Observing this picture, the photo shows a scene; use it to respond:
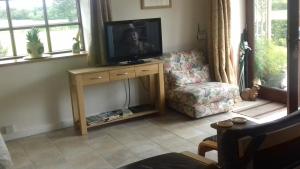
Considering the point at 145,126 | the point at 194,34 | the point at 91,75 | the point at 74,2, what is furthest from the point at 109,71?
the point at 194,34

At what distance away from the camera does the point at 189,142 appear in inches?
141

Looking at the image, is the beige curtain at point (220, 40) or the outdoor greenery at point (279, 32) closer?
the outdoor greenery at point (279, 32)

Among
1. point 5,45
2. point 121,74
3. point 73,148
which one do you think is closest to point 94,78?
point 121,74

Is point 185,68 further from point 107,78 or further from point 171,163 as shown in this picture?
point 171,163

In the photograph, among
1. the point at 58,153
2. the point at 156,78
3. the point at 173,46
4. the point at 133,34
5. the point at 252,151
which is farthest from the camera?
the point at 173,46

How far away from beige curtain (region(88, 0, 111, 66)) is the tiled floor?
2.78 ft

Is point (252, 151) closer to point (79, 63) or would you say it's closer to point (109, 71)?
point (109, 71)

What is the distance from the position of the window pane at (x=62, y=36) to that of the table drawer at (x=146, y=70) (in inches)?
37.3

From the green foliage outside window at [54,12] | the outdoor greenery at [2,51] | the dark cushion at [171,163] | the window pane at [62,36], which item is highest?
the green foliage outside window at [54,12]

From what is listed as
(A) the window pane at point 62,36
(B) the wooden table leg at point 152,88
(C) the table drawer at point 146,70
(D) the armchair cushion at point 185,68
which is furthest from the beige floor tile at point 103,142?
(A) the window pane at point 62,36

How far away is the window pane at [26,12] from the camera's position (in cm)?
410

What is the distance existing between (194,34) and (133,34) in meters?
1.17

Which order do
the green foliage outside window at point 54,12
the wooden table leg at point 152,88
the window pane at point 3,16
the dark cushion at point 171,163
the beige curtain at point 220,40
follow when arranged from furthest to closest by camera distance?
the beige curtain at point 220,40, the wooden table leg at point 152,88, the green foliage outside window at point 54,12, the window pane at point 3,16, the dark cushion at point 171,163

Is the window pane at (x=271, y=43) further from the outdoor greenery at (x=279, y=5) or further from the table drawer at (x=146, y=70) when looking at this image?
the table drawer at (x=146, y=70)
